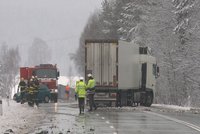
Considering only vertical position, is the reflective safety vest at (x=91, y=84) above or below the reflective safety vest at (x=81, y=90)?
above

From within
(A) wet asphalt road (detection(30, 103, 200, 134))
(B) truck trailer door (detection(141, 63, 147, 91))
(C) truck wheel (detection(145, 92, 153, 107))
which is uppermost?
(B) truck trailer door (detection(141, 63, 147, 91))

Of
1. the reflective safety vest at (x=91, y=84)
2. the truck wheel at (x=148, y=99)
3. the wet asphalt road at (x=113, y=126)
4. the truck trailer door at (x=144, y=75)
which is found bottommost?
the wet asphalt road at (x=113, y=126)

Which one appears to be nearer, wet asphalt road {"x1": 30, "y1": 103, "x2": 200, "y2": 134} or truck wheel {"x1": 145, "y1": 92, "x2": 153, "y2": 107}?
wet asphalt road {"x1": 30, "y1": 103, "x2": 200, "y2": 134}

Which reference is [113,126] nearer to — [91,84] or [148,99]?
[91,84]

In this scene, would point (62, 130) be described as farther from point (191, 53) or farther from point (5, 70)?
point (5, 70)

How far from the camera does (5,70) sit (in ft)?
440

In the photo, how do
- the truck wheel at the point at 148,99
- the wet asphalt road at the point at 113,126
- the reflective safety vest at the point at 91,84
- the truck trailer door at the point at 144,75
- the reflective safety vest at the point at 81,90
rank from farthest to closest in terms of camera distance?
the truck wheel at the point at 148,99 < the truck trailer door at the point at 144,75 < the reflective safety vest at the point at 91,84 < the reflective safety vest at the point at 81,90 < the wet asphalt road at the point at 113,126

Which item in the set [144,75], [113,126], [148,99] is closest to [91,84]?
[113,126]

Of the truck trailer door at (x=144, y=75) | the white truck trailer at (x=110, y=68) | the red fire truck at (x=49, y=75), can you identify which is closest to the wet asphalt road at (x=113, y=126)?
the white truck trailer at (x=110, y=68)

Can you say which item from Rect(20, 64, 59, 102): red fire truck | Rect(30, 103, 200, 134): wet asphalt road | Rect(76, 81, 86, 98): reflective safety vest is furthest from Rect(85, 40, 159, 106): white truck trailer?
Rect(20, 64, 59, 102): red fire truck

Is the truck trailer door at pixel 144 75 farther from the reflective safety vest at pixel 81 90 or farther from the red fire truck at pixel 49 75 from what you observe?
the reflective safety vest at pixel 81 90

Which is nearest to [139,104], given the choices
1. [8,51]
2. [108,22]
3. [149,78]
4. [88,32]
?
[149,78]

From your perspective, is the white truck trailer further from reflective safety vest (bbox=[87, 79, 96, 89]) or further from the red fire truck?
the red fire truck

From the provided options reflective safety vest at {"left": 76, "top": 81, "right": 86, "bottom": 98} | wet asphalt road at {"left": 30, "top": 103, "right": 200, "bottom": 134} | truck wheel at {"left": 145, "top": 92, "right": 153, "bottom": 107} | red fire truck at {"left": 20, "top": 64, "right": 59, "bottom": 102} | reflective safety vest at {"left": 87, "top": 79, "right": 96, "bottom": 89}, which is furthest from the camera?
red fire truck at {"left": 20, "top": 64, "right": 59, "bottom": 102}
